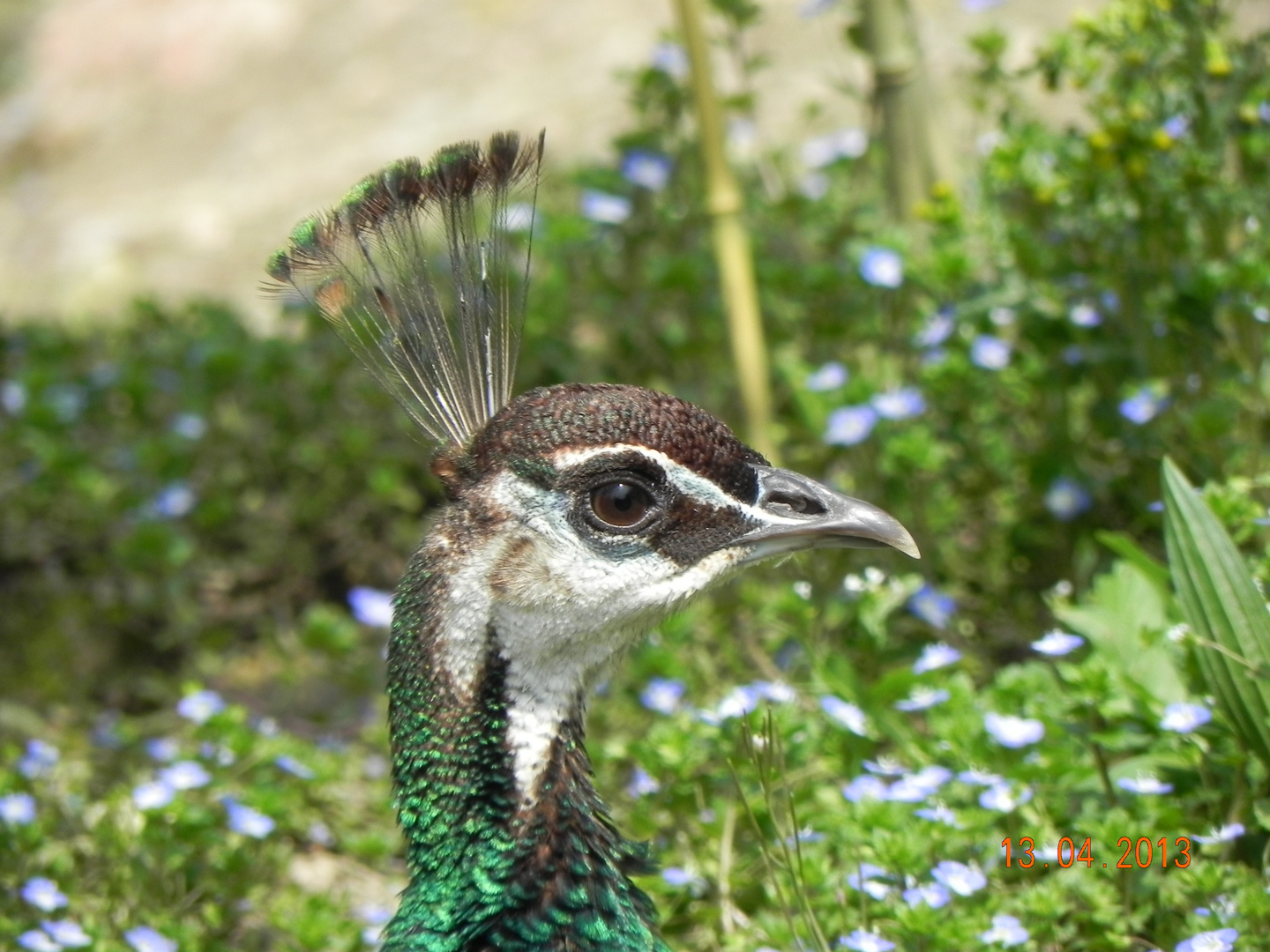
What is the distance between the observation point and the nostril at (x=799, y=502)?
165 centimetres

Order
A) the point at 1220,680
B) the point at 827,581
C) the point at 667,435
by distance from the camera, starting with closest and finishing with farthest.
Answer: the point at 667,435 < the point at 1220,680 < the point at 827,581

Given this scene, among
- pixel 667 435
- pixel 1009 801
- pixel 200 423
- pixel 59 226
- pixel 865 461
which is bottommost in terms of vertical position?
pixel 1009 801

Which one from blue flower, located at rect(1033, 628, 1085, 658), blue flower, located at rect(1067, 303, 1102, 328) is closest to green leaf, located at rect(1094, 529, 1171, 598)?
blue flower, located at rect(1033, 628, 1085, 658)

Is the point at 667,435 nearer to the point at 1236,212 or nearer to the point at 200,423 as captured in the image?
the point at 1236,212

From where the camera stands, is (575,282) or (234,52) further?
(234,52)

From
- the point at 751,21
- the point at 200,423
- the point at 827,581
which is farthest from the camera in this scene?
the point at 200,423

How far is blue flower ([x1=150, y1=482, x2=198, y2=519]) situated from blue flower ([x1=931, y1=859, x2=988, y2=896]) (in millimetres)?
2043

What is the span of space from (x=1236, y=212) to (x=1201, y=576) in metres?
0.85

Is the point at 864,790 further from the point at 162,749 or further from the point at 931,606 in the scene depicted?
the point at 162,749

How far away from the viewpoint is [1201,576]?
1.88 meters

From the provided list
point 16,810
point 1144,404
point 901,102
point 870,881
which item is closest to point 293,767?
point 16,810

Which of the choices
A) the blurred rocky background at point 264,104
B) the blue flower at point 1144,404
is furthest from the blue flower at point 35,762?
the blurred rocky background at point 264,104

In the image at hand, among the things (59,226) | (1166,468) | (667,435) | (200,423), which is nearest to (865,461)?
(1166,468)

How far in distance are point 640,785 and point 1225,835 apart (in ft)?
2.52
